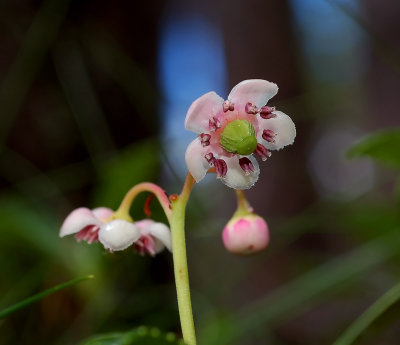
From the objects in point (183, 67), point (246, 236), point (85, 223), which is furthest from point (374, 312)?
point (183, 67)

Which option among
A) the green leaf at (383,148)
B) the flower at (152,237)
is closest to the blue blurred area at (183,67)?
the green leaf at (383,148)

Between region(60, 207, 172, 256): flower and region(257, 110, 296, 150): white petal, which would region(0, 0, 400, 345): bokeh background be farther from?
region(257, 110, 296, 150): white petal

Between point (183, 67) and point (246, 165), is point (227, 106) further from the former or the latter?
point (183, 67)

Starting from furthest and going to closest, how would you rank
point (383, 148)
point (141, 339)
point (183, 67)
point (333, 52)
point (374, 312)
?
point (333, 52), point (183, 67), point (383, 148), point (374, 312), point (141, 339)

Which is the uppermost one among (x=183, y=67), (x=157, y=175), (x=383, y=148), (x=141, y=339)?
(x=183, y=67)

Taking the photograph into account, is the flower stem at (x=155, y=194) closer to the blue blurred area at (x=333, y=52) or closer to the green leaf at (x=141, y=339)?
the green leaf at (x=141, y=339)

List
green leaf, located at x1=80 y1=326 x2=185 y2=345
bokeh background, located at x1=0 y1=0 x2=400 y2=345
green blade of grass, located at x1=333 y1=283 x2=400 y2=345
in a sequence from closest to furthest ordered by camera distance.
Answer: green leaf, located at x1=80 y1=326 x2=185 y2=345
green blade of grass, located at x1=333 y1=283 x2=400 y2=345
bokeh background, located at x1=0 y1=0 x2=400 y2=345

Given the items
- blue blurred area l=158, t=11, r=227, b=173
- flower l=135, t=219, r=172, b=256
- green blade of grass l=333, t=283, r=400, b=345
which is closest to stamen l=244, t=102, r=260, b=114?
flower l=135, t=219, r=172, b=256
